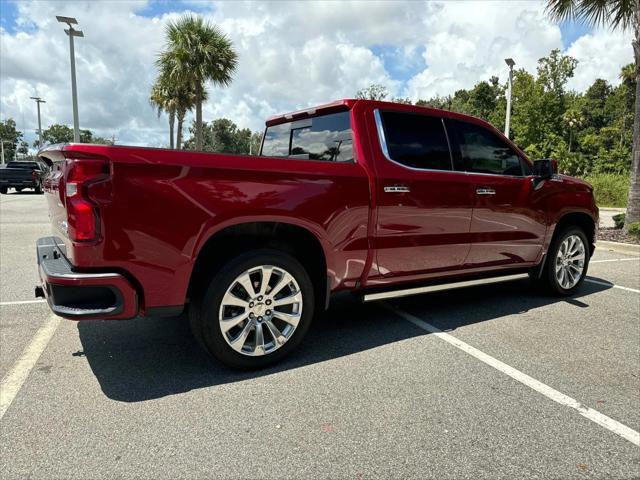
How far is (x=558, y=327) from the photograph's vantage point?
171 inches

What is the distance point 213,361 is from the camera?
327 cm

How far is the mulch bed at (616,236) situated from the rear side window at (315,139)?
8.29m

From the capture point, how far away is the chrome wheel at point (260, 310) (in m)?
3.15

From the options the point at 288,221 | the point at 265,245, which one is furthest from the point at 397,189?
the point at 265,245

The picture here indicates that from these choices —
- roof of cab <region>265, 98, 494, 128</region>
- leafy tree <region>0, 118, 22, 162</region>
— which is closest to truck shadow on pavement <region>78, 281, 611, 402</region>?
roof of cab <region>265, 98, 494, 128</region>

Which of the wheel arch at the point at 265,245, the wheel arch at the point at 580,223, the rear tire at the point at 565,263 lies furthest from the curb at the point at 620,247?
the wheel arch at the point at 265,245

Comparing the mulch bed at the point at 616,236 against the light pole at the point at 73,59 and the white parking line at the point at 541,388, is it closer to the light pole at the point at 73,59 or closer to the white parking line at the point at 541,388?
the white parking line at the point at 541,388

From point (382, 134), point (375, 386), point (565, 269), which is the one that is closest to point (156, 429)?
point (375, 386)

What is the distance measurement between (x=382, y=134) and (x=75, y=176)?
7.39 ft

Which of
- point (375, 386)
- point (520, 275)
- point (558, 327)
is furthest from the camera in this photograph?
point (520, 275)

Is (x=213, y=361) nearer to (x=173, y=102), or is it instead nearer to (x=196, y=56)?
(x=196, y=56)

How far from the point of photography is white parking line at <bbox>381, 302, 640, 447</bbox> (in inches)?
103

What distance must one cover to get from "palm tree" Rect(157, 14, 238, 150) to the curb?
17.5 m

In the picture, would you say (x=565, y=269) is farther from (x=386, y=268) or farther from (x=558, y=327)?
(x=386, y=268)
